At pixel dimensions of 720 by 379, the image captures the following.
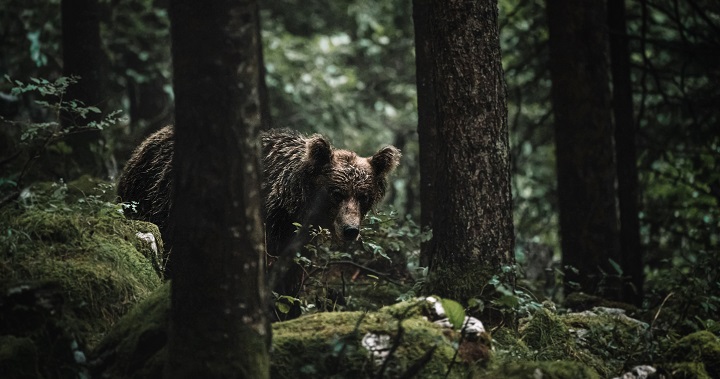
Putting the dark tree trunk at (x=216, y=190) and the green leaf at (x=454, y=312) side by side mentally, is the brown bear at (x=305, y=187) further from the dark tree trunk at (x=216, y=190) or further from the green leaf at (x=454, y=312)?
the dark tree trunk at (x=216, y=190)

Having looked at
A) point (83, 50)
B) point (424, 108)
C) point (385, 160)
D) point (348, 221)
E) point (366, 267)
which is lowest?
point (366, 267)

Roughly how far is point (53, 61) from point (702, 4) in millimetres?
10631

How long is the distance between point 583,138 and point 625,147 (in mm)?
1384

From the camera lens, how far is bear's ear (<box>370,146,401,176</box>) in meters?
8.14

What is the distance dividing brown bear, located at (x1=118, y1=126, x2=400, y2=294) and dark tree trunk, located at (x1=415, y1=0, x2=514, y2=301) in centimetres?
163

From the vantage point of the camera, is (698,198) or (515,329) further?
(698,198)

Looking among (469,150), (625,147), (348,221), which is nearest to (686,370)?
(469,150)

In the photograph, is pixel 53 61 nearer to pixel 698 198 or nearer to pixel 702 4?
pixel 698 198

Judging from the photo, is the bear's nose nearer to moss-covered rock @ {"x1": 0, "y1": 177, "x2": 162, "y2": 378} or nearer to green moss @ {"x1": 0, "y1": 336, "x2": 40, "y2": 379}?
moss-covered rock @ {"x1": 0, "y1": 177, "x2": 162, "y2": 378}

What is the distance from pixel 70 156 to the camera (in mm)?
9641

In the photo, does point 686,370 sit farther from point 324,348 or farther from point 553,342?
point 324,348

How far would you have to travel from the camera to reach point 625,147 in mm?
10578

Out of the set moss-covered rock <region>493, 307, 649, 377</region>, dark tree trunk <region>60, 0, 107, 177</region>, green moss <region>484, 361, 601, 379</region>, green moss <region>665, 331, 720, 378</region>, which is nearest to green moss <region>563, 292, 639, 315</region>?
moss-covered rock <region>493, 307, 649, 377</region>

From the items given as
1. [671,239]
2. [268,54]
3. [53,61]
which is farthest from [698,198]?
[53,61]
